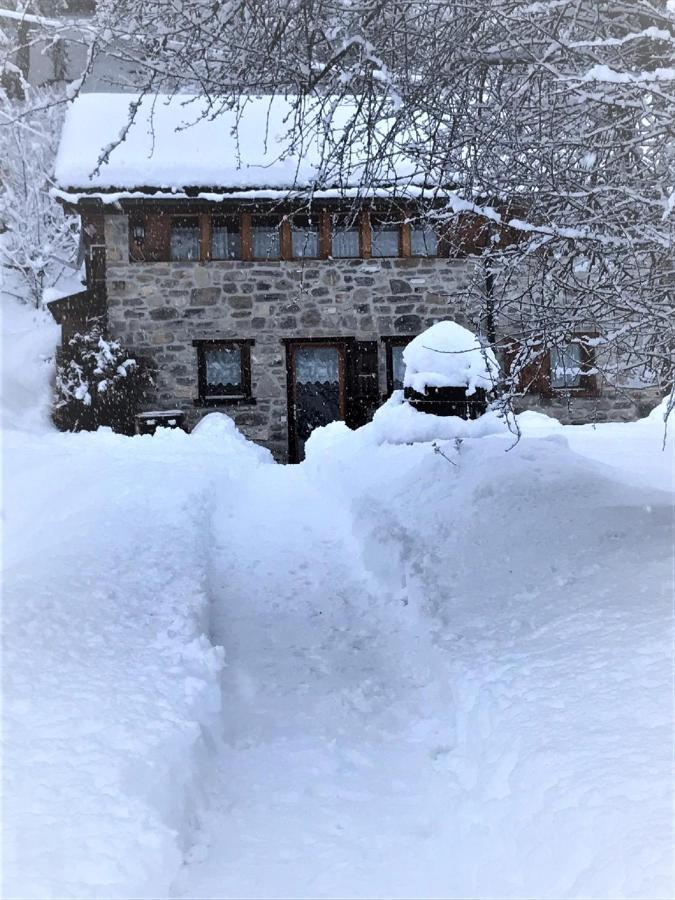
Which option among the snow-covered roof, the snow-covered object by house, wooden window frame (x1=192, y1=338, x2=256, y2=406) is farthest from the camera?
wooden window frame (x1=192, y1=338, x2=256, y2=406)

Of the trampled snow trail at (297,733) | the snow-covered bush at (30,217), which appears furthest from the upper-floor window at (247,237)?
the snow-covered bush at (30,217)

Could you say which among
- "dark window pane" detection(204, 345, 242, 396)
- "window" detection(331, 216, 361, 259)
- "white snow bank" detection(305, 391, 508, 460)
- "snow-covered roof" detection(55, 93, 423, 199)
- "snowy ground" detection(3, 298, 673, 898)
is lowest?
"snowy ground" detection(3, 298, 673, 898)

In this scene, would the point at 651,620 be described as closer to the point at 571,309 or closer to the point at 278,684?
the point at 571,309

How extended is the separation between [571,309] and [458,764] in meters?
2.48

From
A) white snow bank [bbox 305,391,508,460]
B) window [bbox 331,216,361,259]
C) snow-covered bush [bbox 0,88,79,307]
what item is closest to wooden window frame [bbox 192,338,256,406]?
window [bbox 331,216,361,259]

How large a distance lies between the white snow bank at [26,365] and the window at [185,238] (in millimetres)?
3534

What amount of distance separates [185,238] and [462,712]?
11.9 meters

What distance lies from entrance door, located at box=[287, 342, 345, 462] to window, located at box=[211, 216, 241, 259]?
2.08m

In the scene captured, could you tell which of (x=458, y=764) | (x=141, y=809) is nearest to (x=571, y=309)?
(x=458, y=764)

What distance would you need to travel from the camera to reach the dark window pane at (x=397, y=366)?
46.7ft

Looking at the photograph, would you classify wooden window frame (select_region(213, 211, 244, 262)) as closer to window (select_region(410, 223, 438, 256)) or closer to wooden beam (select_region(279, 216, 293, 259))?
wooden beam (select_region(279, 216, 293, 259))

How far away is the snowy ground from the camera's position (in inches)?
106

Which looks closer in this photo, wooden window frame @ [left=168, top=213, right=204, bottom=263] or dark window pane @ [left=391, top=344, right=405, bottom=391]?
wooden window frame @ [left=168, top=213, right=204, bottom=263]

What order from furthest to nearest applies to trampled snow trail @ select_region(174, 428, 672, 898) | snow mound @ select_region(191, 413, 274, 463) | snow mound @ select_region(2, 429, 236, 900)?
snow mound @ select_region(191, 413, 274, 463) < trampled snow trail @ select_region(174, 428, 672, 898) < snow mound @ select_region(2, 429, 236, 900)
